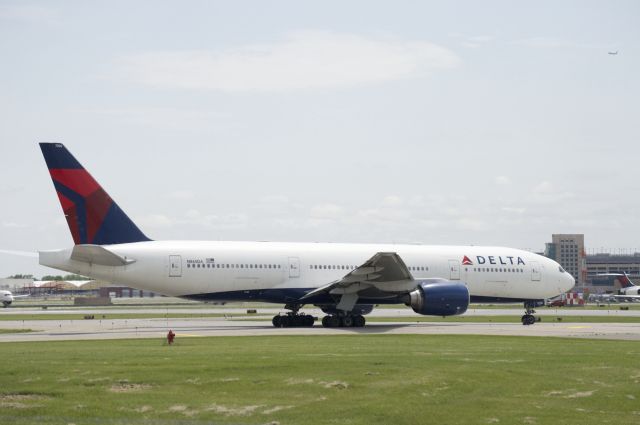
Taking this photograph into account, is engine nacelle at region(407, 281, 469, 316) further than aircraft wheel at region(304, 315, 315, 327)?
No

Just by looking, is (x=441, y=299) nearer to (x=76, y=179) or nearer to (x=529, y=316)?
(x=529, y=316)

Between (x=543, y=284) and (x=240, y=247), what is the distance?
56.3 feet

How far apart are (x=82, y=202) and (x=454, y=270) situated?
19029 mm

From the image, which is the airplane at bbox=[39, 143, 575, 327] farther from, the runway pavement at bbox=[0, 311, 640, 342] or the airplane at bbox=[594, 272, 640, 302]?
the airplane at bbox=[594, 272, 640, 302]

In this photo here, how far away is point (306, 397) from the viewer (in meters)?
19.1

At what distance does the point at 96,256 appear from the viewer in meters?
39.1

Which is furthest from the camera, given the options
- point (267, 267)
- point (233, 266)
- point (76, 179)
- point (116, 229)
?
point (267, 267)

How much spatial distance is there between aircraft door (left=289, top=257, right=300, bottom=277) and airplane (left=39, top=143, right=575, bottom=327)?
1.9 inches

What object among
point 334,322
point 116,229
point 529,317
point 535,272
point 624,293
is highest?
point 116,229

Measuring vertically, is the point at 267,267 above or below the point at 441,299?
above

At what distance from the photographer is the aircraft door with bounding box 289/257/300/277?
43.9 metres

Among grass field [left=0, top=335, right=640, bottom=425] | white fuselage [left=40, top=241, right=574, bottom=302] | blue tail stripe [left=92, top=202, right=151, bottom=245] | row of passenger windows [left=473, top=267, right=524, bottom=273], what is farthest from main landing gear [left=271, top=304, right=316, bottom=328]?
grass field [left=0, top=335, right=640, bottom=425]

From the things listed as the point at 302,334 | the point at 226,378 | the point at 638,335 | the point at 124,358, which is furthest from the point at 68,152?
the point at 638,335

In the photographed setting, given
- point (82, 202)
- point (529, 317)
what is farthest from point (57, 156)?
point (529, 317)
